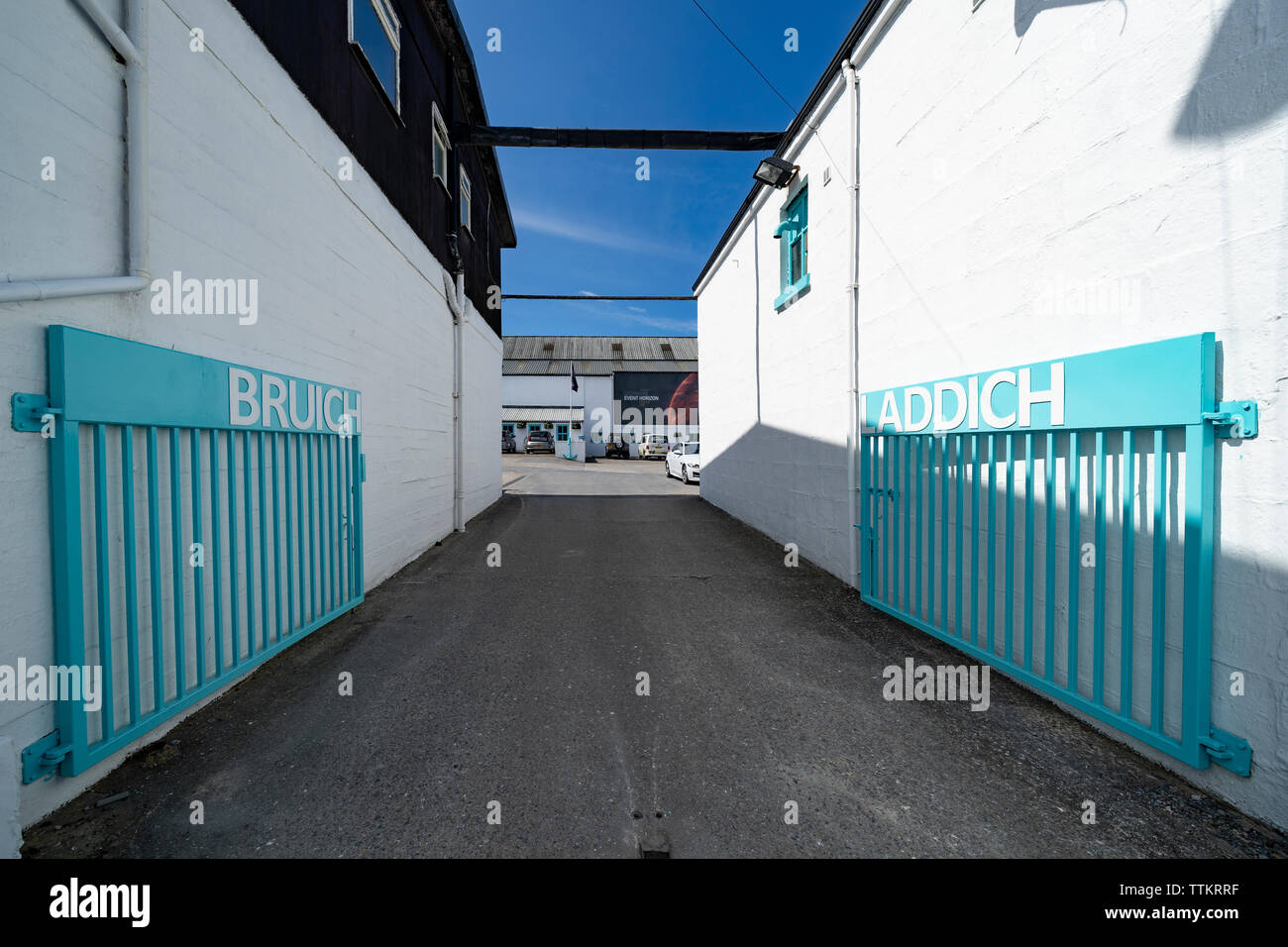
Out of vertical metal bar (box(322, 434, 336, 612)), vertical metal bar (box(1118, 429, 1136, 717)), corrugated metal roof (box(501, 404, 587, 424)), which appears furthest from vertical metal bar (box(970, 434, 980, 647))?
corrugated metal roof (box(501, 404, 587, 424))

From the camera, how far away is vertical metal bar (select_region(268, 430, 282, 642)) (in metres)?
3.91

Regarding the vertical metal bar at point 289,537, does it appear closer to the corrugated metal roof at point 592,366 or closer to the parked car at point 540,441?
the parked car at point 540,441

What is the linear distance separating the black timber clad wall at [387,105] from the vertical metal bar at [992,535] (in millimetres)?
6249

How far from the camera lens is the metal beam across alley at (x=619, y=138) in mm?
9055

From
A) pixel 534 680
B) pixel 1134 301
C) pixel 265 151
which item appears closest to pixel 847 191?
pixel 1134 301

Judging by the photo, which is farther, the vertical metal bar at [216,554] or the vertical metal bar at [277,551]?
the vertical metal bar at [277,551]

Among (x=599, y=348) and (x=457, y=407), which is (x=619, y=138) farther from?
(x=599, y=348)

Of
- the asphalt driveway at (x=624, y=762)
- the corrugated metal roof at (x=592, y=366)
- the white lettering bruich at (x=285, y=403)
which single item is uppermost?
the corrugated metal roof at (x=592, y=366)

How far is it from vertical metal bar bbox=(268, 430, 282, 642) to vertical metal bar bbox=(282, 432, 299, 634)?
61 mm

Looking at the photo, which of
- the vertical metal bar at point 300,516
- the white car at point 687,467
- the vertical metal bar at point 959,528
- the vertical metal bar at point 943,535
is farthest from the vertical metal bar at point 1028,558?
the white car at point 687,467

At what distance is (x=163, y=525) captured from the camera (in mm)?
2977

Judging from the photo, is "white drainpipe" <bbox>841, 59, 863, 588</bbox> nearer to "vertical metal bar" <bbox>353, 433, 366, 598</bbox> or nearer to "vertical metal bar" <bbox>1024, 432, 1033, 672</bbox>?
"vertical metal bar" <bbox>1024, 432, 1033, 672</bbox>

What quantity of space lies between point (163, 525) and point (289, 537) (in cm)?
115

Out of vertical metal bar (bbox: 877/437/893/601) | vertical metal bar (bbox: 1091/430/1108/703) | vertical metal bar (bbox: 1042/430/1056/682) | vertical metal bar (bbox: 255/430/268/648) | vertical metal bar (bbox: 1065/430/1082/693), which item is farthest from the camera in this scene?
vertical metal bar (bbox: 877/437/893/601)
